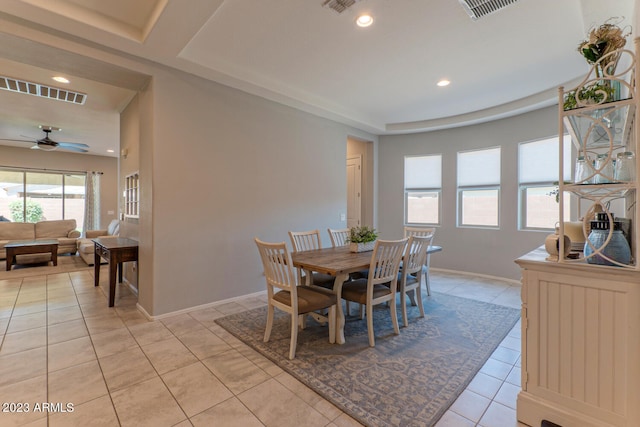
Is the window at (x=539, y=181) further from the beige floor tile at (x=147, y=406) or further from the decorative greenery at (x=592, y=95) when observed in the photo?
the beige floor tile at (x=147, y=406)

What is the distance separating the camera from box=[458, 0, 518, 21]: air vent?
222cm

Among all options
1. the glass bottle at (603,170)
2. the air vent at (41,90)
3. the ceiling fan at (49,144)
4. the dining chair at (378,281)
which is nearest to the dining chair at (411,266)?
the dining chair at (378,281)

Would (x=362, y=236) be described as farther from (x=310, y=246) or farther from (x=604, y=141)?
(x=604, y=141)

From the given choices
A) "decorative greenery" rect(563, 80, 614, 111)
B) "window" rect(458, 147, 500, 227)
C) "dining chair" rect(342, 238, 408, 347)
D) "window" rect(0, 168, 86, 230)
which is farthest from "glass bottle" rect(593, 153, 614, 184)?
"window" rect(0, 168, 86, 230)

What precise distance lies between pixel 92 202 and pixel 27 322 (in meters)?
6.30

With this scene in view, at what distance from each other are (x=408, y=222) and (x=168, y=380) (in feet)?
16.1

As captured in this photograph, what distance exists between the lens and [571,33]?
266 cm

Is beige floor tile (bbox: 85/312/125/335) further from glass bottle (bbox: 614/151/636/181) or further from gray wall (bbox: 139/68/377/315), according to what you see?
glass bottle (bbox: 614/151/636/181)

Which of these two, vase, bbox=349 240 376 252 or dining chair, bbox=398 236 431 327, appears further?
vase, bbox=349 240 376 252

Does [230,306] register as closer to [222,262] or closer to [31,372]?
[222,262]

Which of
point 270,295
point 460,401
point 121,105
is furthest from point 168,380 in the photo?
point 121,105

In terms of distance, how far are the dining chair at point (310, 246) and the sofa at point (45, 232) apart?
6449mm

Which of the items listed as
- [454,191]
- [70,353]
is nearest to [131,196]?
[70,353]

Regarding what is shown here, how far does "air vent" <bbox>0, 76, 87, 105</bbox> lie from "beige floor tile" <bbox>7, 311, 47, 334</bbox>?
9.21 ft
